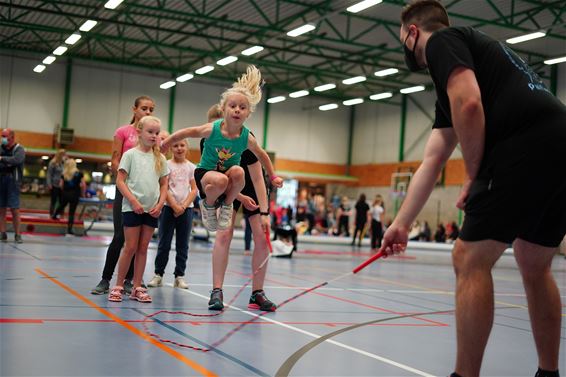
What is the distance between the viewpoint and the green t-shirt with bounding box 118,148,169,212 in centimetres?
543

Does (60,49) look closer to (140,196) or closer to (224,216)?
(140,196)

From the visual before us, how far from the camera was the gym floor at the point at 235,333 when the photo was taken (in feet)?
10.5

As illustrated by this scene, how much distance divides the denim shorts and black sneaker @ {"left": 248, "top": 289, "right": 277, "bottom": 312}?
694 cm

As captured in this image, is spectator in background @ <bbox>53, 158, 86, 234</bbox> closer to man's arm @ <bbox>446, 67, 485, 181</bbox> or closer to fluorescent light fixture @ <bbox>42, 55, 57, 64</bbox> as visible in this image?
fluorescent light fixture @ <bbox>42, 55, 57, 64</bbox>

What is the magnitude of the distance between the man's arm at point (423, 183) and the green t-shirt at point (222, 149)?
2.37 meters

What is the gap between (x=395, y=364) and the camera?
→ 3.56 metres

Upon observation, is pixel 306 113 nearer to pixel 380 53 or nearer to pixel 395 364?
pixel 380 53

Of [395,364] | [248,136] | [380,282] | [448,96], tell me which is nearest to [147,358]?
[395,364]

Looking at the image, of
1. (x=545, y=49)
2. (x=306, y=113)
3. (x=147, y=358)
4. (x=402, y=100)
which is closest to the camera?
(x=147, y=358)

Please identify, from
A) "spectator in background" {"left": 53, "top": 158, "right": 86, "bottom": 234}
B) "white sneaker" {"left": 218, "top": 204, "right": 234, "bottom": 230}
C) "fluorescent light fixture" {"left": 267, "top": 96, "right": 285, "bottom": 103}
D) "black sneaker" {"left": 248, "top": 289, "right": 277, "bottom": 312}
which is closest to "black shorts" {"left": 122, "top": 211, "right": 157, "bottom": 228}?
"white sneaker" {"left": 218, "top": 204, "right": 234, "bottom": 230}

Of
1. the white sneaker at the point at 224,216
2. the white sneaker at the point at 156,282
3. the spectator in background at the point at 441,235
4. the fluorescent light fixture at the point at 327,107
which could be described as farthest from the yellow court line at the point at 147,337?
the fluorescent light fixture at the point at 327,107

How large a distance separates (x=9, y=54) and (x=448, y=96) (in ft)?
103

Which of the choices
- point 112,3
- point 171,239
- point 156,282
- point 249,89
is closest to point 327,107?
point 112,3

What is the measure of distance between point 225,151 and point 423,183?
2432 millimetres
